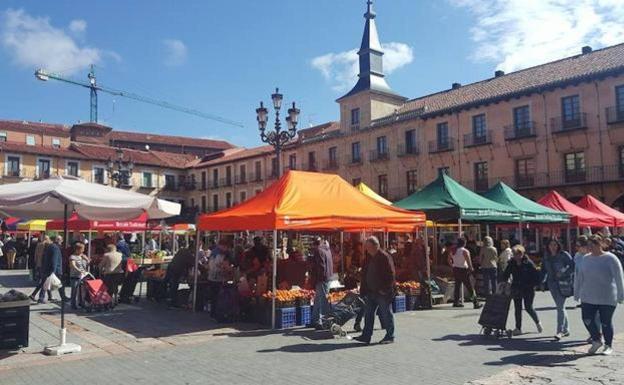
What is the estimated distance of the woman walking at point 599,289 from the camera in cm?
677

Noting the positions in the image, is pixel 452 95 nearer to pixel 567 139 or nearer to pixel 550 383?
pixel 567 139

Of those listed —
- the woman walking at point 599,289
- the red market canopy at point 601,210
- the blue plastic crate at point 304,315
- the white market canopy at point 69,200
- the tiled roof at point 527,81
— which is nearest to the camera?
the woman walking at point 599,289

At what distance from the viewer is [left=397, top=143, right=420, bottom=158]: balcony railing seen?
1409 inches

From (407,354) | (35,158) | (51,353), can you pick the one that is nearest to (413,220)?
(407,354)

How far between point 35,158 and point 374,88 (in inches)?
1242

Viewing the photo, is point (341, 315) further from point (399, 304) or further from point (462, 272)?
point (462, 272)

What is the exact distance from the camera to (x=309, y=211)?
934 cm

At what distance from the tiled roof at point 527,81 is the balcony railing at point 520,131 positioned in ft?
5.80

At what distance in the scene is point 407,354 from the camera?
702 cm

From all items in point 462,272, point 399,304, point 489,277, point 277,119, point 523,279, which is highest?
point 277,119

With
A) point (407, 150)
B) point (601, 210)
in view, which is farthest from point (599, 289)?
point (407, 150)

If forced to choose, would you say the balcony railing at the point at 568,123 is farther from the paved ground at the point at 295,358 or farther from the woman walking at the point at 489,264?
the paved ground at the point at 295,358

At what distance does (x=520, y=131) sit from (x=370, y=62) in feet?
45.3

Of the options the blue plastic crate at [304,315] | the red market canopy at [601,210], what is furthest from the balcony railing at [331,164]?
the blue plastic crate at [304,315]
